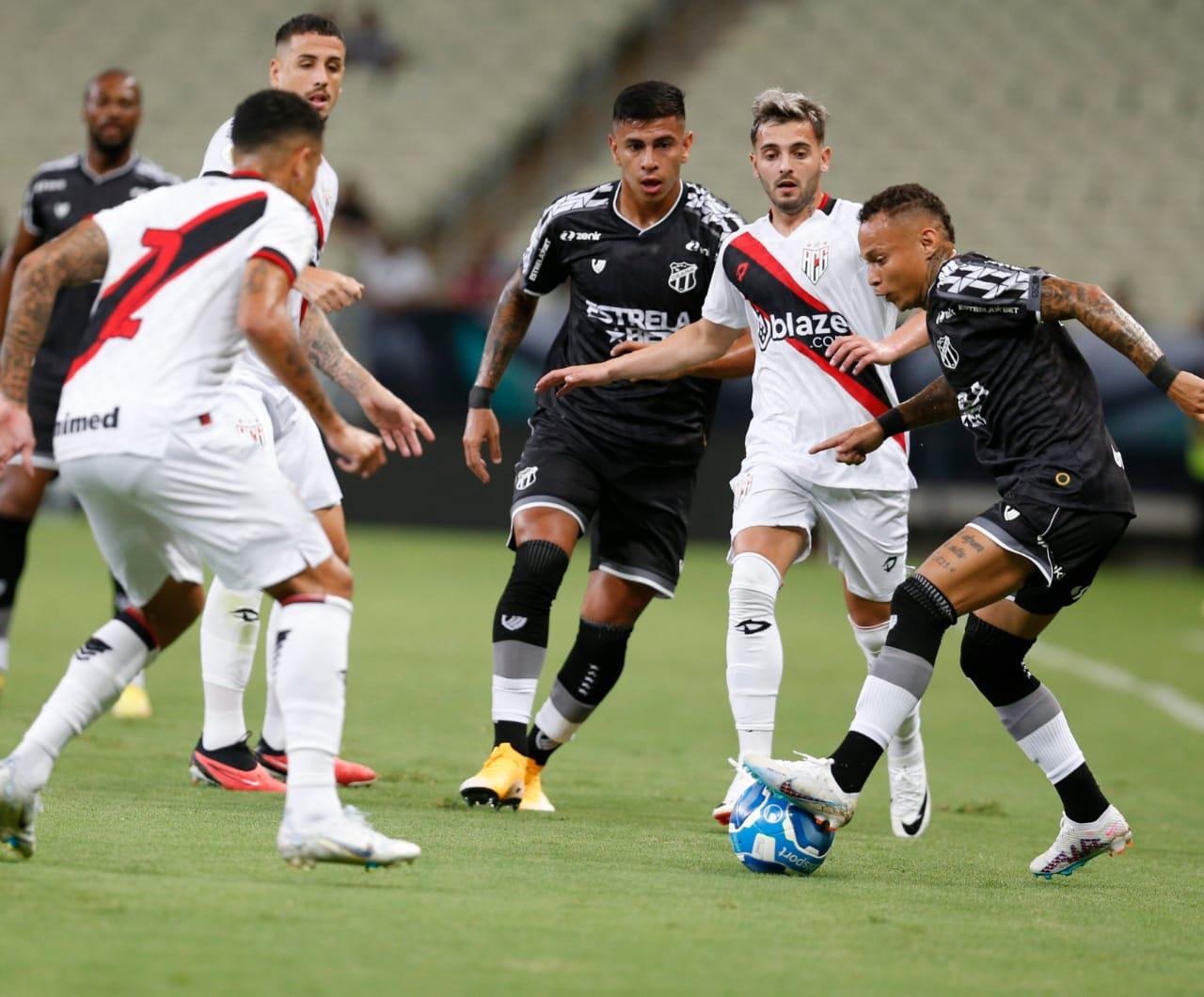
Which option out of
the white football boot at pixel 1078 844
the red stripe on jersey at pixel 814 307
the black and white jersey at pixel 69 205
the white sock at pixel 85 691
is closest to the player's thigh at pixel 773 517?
the red stripe on jersey at pixel 814 307

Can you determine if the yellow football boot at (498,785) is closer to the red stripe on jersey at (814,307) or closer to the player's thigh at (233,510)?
the red stripe on jersey at (814,307)

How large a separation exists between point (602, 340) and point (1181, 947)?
3.36 m

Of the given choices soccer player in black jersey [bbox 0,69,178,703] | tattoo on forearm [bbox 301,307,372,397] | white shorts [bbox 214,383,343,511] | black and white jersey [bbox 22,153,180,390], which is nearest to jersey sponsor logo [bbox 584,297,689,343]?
white shorts [bbox 214,383,343,511]

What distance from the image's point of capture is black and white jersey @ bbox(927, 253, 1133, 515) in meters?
5.40

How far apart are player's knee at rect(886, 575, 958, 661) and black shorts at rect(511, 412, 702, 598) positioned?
4.97ft

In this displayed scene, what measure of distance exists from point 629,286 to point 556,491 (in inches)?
32.6

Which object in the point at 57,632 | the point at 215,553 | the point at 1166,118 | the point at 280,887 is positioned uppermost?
the point at 1166,118

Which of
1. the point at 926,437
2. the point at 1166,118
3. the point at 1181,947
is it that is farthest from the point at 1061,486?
the point at 1166,118

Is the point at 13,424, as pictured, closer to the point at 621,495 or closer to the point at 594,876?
the point at 594,876

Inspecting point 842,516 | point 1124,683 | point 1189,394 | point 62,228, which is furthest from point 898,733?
point 1124,683

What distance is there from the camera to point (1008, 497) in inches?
218

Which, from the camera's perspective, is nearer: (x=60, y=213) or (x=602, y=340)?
(x=602, y=340)

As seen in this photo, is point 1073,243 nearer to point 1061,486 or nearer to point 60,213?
point 60,213

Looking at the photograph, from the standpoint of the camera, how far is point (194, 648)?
1122 centimetres
